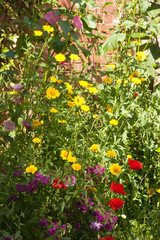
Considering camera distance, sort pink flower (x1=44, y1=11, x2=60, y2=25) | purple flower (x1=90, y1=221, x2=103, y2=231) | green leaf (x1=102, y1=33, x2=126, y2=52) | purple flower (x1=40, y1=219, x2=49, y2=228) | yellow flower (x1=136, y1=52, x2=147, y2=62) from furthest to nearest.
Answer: green leaf (x1=102, y1=33, x2=126, y2=52), yellow flower (x1=136, y1=52, x2=147, y2=62), pink flower (x1=44, y1=11, x2=60, y2=25), purple flower (x1=90, y1=221, x2=103, y2=231), purple flower (x1=40, y1=219, x2=49, y2=228)

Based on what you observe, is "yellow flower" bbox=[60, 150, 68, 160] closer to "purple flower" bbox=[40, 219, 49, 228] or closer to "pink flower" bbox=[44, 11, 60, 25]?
"purple flower" bbox=[40, 219, 49, 228]

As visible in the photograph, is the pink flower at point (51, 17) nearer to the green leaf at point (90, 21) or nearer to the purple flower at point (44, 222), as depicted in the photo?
the green leaf at point (90, 21)

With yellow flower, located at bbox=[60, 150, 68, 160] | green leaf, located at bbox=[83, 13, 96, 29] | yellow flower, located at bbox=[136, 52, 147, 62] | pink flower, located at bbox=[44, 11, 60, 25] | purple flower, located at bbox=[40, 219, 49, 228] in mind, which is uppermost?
pink flower, located at bbox=[44, 11, 60, 25]

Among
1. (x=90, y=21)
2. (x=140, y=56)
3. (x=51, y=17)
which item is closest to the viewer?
(x=51, y=17)

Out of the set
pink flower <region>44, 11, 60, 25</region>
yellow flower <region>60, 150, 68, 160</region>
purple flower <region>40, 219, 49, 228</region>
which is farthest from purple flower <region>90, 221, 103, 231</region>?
pink flower <region>44, 11, 60, 25</region>

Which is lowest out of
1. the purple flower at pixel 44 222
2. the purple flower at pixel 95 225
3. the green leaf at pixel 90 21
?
the purple flower at pixel 95 225

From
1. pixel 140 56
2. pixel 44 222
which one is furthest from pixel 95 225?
pixel 140 56

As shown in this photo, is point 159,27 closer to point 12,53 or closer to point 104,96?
point 104,96

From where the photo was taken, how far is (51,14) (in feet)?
6.41

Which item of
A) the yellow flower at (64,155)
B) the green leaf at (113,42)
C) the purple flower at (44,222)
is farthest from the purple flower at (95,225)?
the green leaf at (113,42)

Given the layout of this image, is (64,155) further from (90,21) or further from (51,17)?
(90,21)

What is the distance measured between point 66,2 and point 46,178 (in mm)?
2409

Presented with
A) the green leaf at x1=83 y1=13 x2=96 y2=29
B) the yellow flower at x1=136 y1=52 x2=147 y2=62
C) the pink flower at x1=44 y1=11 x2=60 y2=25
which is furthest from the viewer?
the yellow flower at x1=136 y1=52 x2=147 y2=62

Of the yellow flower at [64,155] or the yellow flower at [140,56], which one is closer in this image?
the yellow flower at [64,155]
